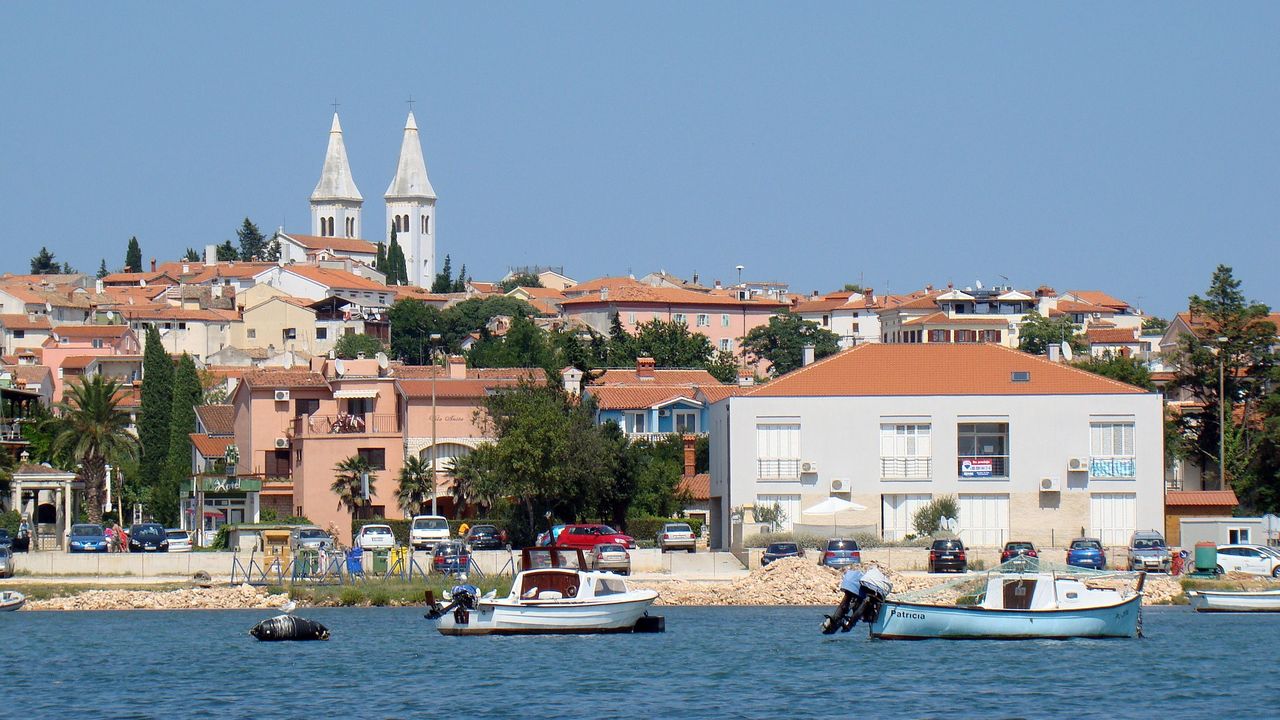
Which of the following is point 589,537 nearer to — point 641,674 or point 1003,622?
point 1003,622

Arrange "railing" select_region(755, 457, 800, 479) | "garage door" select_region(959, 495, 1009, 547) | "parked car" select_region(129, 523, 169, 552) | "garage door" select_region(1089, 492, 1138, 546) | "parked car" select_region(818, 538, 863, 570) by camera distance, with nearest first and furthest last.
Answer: "parked car" select_region(818, 538, 863, 570) < "garage door" select_region(959, 495, 1009, 547) < "garage door" select_region(1089, 492, 1138, 546) < "railing" select_region(755, 457, 800, 479) < "parked car" select_region(129, 523, 169, 552)

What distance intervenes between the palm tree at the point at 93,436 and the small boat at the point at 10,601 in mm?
25636

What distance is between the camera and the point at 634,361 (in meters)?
133

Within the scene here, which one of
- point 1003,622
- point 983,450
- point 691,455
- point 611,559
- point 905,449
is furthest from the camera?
point 691,455

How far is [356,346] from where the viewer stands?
148 m

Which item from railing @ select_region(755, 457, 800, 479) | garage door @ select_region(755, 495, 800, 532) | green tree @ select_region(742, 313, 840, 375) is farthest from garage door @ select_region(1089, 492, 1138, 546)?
green tree @ select_region(742, 313, 840, 375)

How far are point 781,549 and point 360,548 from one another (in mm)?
12890

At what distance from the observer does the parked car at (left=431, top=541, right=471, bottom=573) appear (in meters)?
55.4

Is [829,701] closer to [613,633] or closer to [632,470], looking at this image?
[613,633]

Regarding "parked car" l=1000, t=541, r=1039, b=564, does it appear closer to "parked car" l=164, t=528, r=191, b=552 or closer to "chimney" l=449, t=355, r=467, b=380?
"parked car" l=164, t=528, r=191, b=552

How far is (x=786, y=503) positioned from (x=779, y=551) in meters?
5.90

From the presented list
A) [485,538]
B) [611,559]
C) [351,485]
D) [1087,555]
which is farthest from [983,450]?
[351,485]

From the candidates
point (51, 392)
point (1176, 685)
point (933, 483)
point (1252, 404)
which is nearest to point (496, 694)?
point (1176, 685)

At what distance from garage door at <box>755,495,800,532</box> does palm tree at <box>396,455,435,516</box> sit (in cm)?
1521
